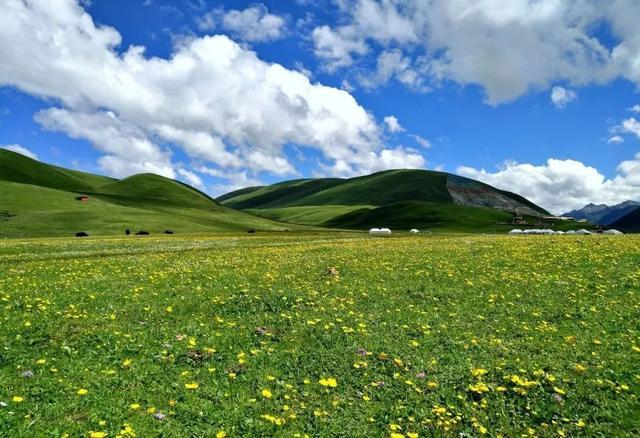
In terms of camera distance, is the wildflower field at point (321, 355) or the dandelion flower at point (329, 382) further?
the dandelion flower at point (329, 382)

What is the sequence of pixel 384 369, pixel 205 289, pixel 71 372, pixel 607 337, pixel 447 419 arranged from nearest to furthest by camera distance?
pixel 447 419 → pixel 71 372 → pixel 384 369 → pixel 607 337 → pixel 205 289

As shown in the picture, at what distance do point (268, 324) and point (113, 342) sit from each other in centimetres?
566

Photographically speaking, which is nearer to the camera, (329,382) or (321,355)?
(329,382)

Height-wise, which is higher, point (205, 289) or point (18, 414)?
point (205, 289)

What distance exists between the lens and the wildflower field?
10.9 metres

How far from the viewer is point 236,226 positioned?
578ft

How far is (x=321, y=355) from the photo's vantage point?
14805mm

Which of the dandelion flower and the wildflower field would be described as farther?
the dandelion flower

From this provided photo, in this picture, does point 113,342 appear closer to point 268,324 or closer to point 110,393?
point 110,393

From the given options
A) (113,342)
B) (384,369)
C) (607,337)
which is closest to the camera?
(384,369)

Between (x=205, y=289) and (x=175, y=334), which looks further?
(x=205, y=289)

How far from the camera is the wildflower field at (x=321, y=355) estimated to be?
1093 centimetres

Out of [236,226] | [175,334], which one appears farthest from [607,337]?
[236,226]

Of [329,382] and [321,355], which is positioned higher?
[321,355]
